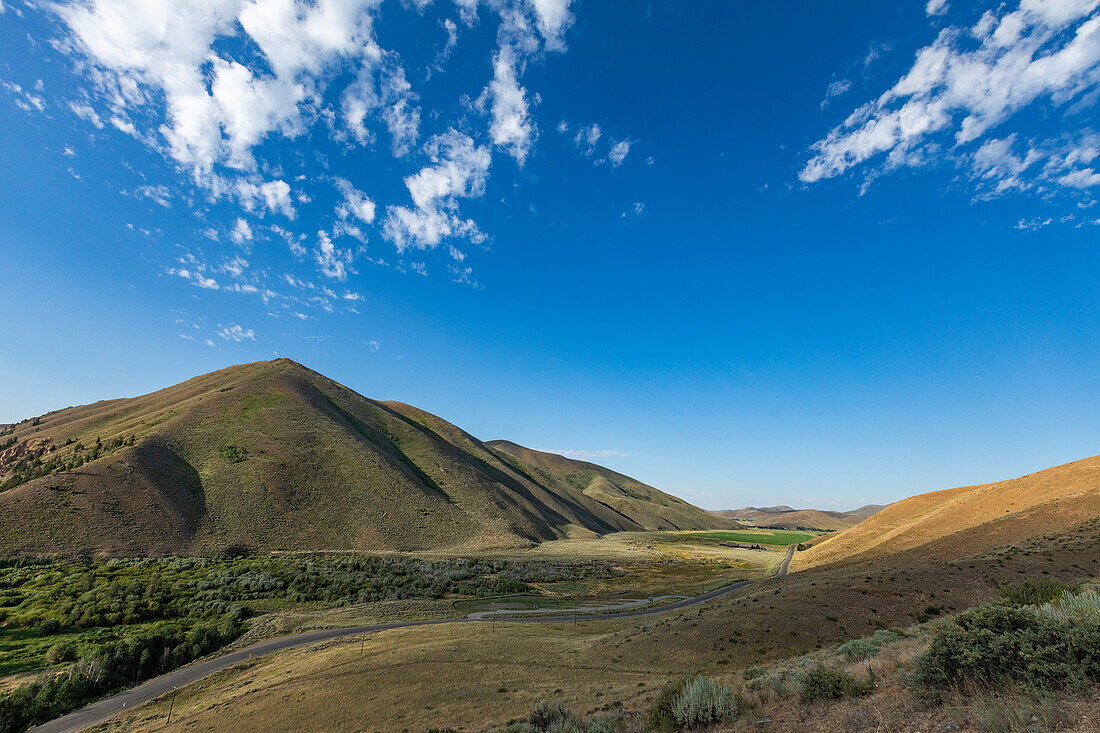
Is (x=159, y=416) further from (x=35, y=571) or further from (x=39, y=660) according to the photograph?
(x=39, y=660)

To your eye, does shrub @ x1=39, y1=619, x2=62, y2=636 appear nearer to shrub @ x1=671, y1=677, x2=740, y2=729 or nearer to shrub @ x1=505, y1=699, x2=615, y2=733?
shrub @ x1=505, y1=699, x2=615, y2=733

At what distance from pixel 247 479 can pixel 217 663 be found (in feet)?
241

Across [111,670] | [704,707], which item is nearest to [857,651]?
[704,707]

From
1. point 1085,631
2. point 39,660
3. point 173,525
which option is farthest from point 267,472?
point 1085,631

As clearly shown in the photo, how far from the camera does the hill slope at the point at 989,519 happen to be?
141ft

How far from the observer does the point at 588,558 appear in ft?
333

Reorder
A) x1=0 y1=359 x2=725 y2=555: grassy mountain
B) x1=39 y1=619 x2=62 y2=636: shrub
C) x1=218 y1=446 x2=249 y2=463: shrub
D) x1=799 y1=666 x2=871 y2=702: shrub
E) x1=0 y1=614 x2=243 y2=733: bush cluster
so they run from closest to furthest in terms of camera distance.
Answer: x1=799 y1=666 x2=871 y2=702: shrub, x1=0 y1=614 x2=243 y2=733: bush cluster, x1=39 y1=619 x2=62 y2=636: shrub, x1=0 y1=359 x2=725 y2=555: grassy mountain, x1=218 y1=446 x2=249 y2=463: shrub

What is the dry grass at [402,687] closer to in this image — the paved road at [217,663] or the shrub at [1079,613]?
the paved road at [217,663]

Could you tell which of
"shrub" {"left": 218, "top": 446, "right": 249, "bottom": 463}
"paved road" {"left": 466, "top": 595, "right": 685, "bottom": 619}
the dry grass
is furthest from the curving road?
"shrub" {"left": 218, "top": 446, "right": 249, "bottom": 463}

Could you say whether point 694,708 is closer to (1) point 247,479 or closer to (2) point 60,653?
(2) point 60,653

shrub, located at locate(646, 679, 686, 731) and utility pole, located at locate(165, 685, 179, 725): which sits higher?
shrub, located at locate(646, 679, 686, 731)

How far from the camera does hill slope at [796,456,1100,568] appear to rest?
141 ft

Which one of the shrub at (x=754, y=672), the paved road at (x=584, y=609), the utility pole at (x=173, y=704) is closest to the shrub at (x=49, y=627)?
the utility pole at (x=173, y=704)

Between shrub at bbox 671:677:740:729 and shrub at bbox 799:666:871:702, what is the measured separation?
2119mm
